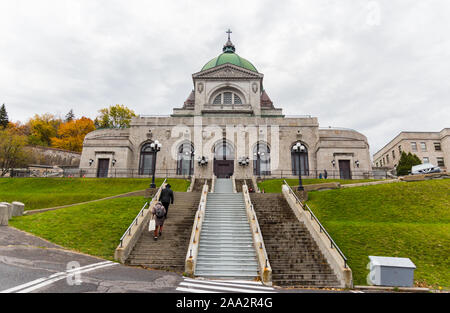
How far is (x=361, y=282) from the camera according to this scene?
1016 centimetres

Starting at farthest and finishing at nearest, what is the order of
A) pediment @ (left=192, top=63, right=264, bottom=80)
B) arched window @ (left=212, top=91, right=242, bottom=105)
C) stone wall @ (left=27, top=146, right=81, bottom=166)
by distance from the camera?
stone wall @ (left=27, top=146, right=81, bottom=166) < arched window @ (left=212, top=91, right=242, bottom=105) < pediment @ (left=192, top=63, right=264, bottom=80)

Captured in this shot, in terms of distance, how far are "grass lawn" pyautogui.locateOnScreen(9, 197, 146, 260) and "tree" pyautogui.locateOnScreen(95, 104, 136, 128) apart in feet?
174

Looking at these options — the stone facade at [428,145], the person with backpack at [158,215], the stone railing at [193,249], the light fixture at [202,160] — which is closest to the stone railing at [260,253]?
the stone railing at [193,249]

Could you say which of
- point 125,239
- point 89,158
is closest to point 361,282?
point 125,239

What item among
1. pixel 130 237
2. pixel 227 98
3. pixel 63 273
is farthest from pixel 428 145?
pixel 63 273

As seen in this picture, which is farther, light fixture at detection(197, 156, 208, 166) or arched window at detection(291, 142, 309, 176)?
arched window at detection(291, 142, 309, 176)

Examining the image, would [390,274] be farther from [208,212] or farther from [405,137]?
[405,137]

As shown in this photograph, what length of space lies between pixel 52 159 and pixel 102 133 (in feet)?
67.0

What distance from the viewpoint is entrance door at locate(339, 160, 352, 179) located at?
3376 centimetres

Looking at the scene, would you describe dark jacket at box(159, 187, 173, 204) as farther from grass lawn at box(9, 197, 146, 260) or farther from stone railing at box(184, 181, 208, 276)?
grass lawn at box(9, 197, 146, 260)

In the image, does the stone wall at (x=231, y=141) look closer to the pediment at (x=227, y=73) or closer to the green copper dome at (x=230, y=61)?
the pediment at (x=227, y=73)

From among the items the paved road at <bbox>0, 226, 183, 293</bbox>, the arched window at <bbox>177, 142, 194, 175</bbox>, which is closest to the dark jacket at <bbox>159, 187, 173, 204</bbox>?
the paved road at <bbox>0, 226, 183, 293</bbox>

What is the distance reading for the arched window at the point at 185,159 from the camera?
34438 mm

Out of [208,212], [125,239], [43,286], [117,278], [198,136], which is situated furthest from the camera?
[198,136]
